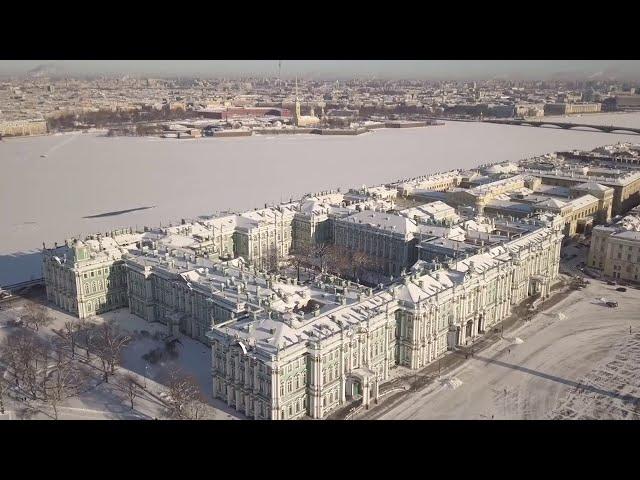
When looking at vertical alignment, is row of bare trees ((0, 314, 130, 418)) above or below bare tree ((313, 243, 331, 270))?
below

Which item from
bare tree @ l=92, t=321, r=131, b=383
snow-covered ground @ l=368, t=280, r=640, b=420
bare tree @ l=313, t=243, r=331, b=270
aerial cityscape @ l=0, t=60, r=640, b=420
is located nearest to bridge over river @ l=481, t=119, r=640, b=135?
aerial cityscape @ l=0, t=60, r=640, b=420

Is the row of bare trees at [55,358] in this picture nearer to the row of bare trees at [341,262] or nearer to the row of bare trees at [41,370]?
the row of bare trees at [41,370]

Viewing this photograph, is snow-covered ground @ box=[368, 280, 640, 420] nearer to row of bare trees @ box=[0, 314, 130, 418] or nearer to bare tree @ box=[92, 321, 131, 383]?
bare tree @ box=[92, 321, 131, 383]

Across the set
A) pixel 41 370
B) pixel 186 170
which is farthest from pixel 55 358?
pixel 186 170

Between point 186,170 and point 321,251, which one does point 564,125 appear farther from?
point 321,251

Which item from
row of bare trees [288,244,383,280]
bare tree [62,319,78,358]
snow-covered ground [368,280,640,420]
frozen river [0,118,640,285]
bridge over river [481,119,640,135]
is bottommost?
snow-covered ground [368,280,640,420]

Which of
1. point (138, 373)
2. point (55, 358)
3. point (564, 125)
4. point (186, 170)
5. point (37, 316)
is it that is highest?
point (564, 125)
